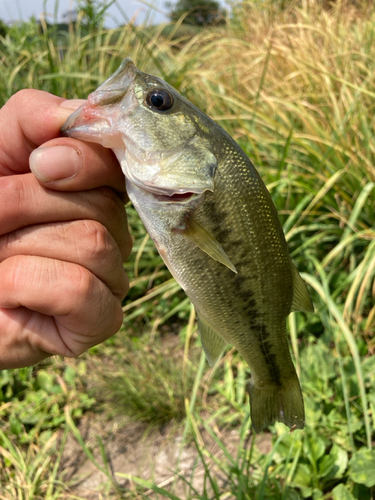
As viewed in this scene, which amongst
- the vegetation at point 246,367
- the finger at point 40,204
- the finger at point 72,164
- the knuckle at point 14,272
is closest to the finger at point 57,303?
the knuckle at point 14,272

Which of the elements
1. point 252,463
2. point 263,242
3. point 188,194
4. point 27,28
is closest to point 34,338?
point 188,194

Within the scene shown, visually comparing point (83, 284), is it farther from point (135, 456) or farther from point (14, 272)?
point (135, 456)

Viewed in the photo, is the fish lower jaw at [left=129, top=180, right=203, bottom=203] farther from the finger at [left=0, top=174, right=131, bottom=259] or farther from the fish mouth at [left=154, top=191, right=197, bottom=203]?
the finger at [left=0, top=174, right=131, bottom=259]

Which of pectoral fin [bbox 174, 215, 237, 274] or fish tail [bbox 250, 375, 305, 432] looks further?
fish tail [bbox 250, 375, 305, 432]

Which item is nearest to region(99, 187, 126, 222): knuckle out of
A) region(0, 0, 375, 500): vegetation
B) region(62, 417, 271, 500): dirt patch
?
region(0, 0, 375, 500): vegetation

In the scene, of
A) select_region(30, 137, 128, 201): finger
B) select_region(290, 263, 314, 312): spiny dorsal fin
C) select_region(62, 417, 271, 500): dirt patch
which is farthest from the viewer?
select_region(62, 417, 271, 500): dirt patch

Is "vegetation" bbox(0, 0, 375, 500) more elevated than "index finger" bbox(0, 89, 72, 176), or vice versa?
"index finger" bbox(0, 89, 72, 176)

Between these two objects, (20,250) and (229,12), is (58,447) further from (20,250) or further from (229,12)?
(229,12)
